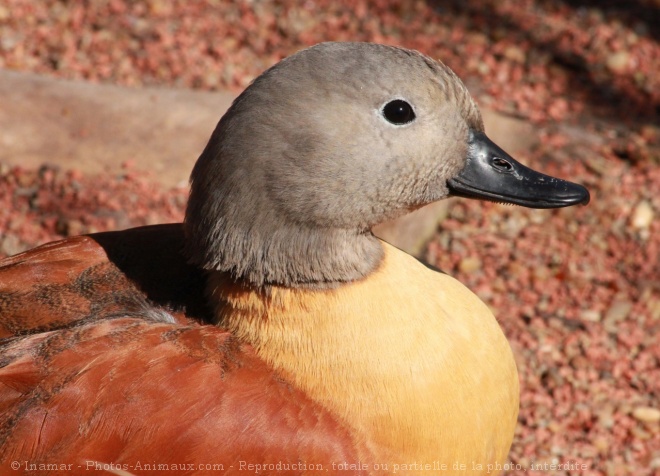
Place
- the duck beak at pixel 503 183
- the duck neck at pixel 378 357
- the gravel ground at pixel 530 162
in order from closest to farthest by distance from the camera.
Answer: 1. the duck neck at pixel 378 357
2. the duck beak at pixel 503 183
3. the gravel ground at pixel 530 162

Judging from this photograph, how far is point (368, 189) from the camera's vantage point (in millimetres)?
2191

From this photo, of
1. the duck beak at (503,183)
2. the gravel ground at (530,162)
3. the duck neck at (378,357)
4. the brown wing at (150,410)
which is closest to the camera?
the brown wing at (150,410)

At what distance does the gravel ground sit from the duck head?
143cm

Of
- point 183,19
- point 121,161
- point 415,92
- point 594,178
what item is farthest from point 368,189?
point 183,19

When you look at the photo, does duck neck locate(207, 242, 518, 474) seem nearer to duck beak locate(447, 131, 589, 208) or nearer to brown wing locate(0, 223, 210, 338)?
brown wing locate(0, 223, 210, 338)

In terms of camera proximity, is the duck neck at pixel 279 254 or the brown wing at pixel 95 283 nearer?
the duck neck at pixel 279 254

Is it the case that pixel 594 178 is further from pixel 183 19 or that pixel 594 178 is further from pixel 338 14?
pixel 183 19

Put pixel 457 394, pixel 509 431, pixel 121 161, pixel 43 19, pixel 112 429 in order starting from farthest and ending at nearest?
pixel 43 19 → pixel 121 161 → pixel 509 431 → pixel 457 394 → pixel 112 429

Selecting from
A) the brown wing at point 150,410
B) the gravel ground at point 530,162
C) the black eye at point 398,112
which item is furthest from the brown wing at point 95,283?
the gravel ground at point 530,162

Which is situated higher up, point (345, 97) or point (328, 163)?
point (345, 97)

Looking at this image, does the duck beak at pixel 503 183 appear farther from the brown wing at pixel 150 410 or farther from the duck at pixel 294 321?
the brown wing at pixel 150 410

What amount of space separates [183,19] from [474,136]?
11.3ft

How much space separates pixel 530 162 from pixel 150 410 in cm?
289

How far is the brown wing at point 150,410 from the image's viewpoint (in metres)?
2.06
